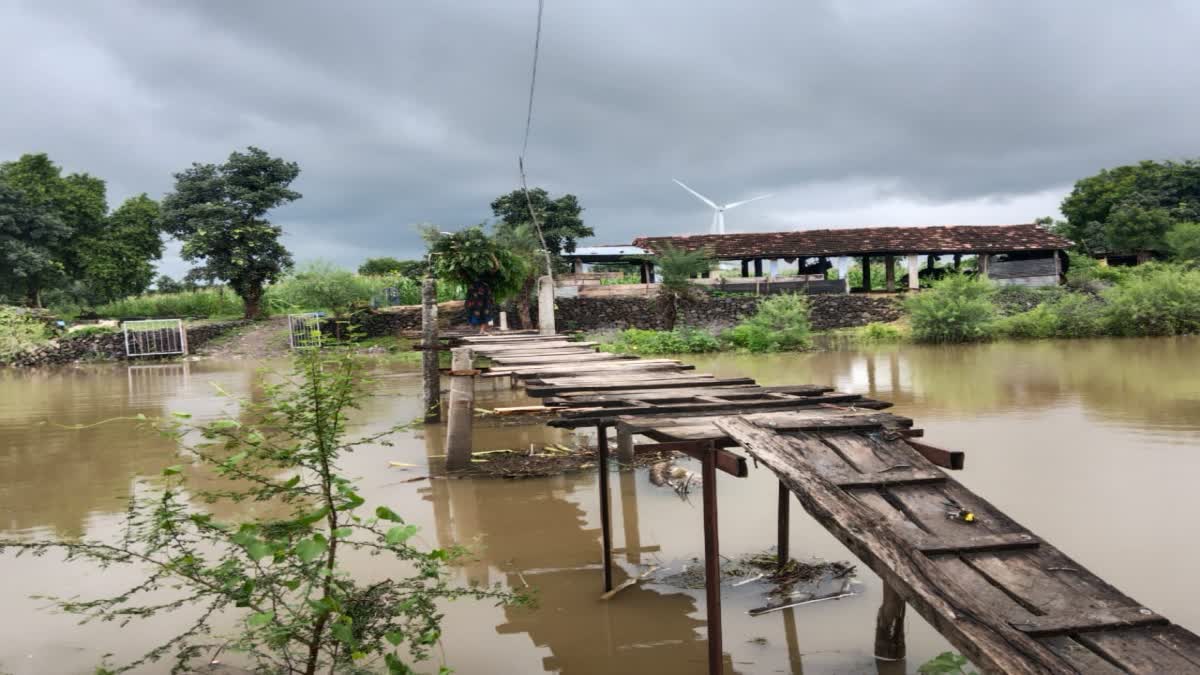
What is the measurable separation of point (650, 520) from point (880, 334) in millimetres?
21534

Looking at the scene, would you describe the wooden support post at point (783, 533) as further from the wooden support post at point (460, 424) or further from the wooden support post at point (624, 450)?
the wooden support post at point (460, 424)

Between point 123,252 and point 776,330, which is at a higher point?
point 123,252

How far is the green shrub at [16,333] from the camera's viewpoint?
2666 centimetres

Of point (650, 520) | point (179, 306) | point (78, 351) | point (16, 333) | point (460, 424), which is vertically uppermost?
point (179, 306)

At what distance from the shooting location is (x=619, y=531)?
658 centimetres

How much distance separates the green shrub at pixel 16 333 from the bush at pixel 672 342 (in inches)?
756

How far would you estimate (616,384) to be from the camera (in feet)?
19.4

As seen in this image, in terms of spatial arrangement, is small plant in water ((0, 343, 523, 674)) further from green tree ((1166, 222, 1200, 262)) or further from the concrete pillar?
green tree ((1166, 222, 1200, 262))

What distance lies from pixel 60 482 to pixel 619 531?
6512 mm

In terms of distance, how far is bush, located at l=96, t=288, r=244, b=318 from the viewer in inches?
1350

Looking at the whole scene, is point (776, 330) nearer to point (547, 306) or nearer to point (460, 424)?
point (547, 306)

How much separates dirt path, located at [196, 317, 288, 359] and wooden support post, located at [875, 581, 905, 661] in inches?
1026

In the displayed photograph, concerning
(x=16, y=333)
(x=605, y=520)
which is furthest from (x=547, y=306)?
(x=16, y=333)

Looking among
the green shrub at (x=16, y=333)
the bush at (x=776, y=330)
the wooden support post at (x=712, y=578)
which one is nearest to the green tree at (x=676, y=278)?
the bush at (x=776, y=330)
